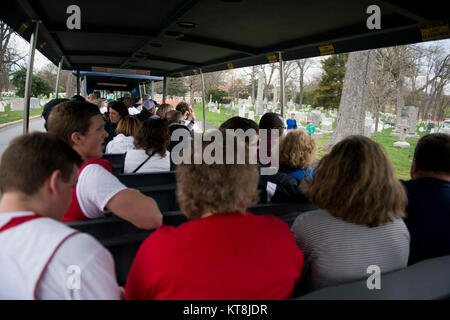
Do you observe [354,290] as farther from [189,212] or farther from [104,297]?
[104,297]

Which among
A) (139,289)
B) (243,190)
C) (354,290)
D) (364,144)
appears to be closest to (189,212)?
(243,190)

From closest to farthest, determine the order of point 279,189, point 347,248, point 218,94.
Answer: point 347,248, point 279,189, point 218,94

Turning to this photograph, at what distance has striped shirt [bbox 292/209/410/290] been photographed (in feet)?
5.12

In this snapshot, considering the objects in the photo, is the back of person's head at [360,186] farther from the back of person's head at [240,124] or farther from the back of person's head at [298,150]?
the back of person's head at [240,124]

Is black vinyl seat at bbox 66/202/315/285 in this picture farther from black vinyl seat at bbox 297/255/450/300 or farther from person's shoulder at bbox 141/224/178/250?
black vinyl seat at bbox 297/255/450/300

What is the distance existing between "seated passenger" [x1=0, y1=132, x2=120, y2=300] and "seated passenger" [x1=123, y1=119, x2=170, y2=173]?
7.48ft

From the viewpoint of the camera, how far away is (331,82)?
25.3 metres

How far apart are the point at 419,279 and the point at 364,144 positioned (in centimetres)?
70

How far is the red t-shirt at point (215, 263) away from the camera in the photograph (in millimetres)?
1090

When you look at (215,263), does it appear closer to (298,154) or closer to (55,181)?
(55,181)

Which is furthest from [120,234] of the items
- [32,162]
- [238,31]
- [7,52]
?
[7,52]

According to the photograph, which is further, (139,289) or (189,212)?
(189,212)

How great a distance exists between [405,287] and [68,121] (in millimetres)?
2217
